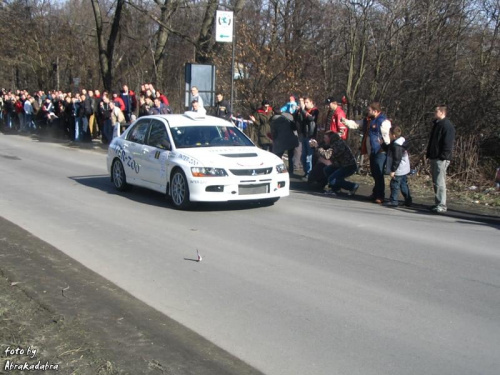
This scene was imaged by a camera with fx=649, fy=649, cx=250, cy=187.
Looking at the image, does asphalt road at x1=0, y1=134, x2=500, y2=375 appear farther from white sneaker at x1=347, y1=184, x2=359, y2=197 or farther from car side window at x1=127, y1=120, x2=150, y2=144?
car side window at x1=127, y1=120, x2=150, y2=144

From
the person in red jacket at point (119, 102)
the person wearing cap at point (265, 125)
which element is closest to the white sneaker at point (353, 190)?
the person wearing cap at point (265, 125)

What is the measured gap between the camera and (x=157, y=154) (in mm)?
11641

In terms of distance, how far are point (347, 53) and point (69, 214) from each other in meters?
11.1

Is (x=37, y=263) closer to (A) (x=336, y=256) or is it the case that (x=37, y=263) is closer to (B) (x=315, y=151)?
(A) (x=336, y=256)

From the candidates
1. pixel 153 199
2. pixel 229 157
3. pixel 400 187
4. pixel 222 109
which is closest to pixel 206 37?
pixel 222 109

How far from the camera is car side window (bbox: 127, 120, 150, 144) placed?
1247 cm

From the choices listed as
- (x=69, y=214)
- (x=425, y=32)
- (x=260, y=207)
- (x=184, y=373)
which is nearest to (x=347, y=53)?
(x=425, y=32)

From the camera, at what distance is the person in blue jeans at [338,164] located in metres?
13.1

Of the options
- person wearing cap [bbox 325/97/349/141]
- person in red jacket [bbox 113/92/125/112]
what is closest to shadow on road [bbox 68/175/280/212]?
person wearing cap [bbox 325/97/349/141]

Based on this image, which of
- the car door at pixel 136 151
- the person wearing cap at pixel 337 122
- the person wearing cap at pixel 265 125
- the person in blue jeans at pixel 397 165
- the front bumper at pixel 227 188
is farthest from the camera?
the person wearing cap at pixel 265 125

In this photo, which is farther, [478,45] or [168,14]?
[168,14]

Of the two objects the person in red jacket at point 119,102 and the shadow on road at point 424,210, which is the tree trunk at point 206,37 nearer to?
the person in red jacket at point 119,102

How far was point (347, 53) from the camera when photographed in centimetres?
1898

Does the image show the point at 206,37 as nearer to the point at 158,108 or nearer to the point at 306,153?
the point at 158,108
